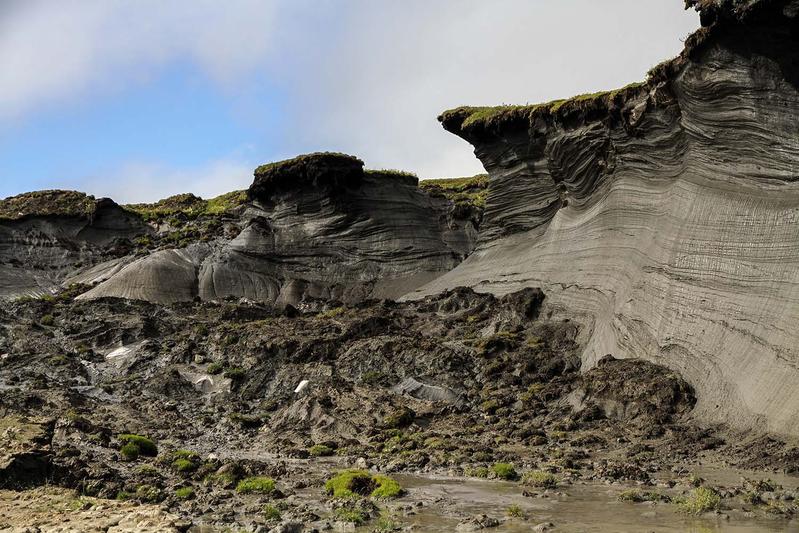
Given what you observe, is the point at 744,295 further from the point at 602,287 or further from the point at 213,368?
the point at 213,368

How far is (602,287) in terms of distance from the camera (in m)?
44.8

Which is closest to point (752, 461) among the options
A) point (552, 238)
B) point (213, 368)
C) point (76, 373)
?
point (552, 238)

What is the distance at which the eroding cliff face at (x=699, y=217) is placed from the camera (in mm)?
29359

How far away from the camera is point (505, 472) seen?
26.4 m

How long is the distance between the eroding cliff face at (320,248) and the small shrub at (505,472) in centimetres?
4173

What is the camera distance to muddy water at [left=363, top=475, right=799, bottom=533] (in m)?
17.8

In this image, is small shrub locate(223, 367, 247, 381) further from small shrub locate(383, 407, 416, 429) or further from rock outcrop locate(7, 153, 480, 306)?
rock outcrop locate(7, 153, 480, 306)

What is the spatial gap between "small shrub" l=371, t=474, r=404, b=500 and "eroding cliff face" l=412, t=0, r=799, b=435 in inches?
494

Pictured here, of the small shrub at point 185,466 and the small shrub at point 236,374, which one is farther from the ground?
the small shrub at point 236,374

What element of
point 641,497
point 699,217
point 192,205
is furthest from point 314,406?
point 192,205

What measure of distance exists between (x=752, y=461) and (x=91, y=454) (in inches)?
930

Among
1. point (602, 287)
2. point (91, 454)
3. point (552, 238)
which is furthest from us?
point (552, 238)

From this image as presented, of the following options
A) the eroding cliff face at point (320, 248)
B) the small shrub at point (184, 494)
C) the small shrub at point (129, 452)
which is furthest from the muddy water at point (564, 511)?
the eroding cliff face at point (320, 248)

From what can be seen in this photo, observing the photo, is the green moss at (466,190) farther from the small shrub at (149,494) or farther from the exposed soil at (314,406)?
the small shrub at (149,494)
